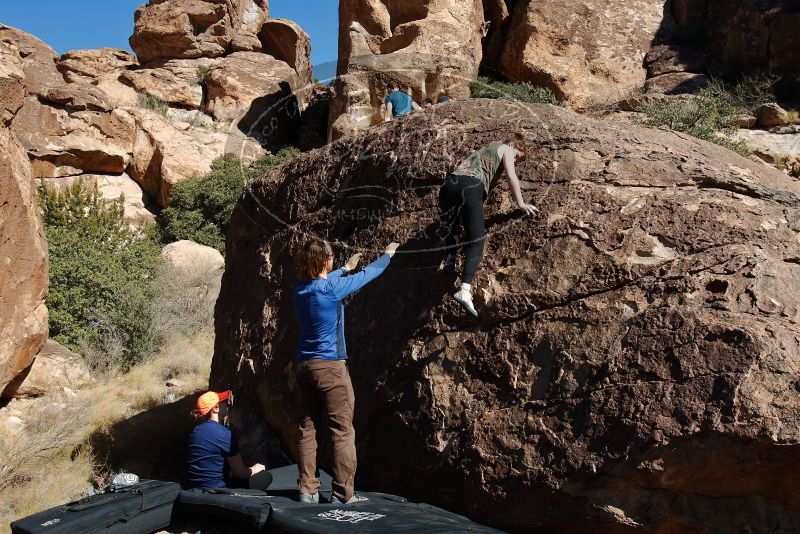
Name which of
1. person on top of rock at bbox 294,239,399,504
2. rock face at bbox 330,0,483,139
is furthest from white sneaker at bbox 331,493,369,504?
rock face at bbox 330,0,483,139

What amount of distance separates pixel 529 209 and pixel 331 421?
1580 mm

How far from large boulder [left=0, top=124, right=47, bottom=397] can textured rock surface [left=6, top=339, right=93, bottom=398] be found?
1.88 feet

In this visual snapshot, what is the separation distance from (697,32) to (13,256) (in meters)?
16.1

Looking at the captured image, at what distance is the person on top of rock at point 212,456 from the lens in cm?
406

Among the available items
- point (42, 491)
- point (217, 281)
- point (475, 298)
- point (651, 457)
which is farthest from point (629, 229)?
point (217, 281)

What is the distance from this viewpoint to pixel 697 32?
17297mm

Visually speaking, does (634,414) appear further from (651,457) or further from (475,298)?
(475,298)

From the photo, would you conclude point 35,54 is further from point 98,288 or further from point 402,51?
point 98,288

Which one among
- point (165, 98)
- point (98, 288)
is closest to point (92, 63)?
point (165, 98)

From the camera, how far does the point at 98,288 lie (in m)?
11.7

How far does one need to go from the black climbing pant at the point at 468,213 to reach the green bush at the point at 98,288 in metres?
7.67

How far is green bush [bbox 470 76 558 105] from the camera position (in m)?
16.0

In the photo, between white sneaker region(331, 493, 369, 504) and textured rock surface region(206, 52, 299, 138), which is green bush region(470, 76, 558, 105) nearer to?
textured rock surface region(206, 52, 299, 138)

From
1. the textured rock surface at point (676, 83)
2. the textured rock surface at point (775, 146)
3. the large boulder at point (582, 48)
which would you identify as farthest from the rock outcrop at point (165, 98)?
the textured rock surface at point (775, 146)
